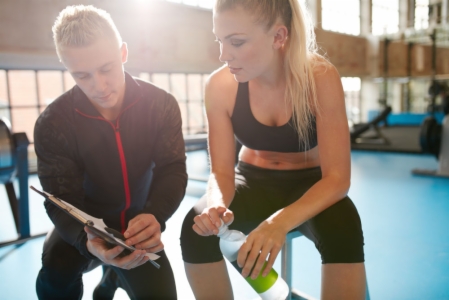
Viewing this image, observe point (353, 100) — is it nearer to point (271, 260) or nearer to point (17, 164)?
point (17, 164)

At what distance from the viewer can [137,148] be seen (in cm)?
123

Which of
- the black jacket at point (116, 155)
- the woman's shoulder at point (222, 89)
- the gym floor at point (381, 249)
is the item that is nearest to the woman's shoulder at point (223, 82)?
the woman's shoulder at point (222, 89)

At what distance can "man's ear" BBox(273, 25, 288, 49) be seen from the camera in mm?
1091

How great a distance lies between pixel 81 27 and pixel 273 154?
28.0 inches

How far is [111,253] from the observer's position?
3.06ft

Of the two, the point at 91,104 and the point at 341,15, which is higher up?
the point at 341,15

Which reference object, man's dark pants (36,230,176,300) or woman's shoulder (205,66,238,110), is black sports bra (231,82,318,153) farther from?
man's dark pants (36,230,176,300)

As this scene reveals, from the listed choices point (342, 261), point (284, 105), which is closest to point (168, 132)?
point (284, 105)

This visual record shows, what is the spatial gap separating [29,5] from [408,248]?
4.14m

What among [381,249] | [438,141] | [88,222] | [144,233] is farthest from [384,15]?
[88,222]

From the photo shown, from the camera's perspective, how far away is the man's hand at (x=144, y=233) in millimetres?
961

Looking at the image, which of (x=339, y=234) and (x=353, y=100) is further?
(x=353, y=100)

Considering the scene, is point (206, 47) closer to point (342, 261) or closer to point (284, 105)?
point (284, 105)

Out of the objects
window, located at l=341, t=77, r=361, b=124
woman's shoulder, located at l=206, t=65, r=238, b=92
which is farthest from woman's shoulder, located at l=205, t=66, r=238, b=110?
window, located at l=341, t=77, r=361, b=124
